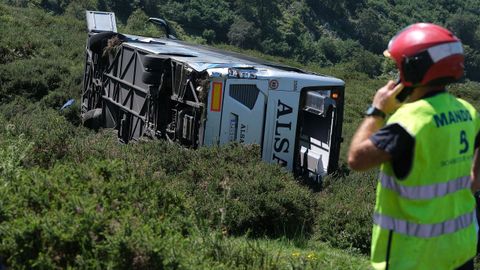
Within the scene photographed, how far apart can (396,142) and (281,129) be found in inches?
277

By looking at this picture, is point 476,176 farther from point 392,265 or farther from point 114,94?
point 114,94

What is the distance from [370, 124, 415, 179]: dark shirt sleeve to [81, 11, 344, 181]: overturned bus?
6392 millimetres

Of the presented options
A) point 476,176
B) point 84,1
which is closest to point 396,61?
point 476,176

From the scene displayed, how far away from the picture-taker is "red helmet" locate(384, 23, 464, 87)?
3.14 metres

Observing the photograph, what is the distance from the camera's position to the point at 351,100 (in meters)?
26.3

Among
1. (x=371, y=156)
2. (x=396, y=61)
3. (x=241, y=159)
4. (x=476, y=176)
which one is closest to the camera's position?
(x=371, y=156)

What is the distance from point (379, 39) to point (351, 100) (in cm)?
6308

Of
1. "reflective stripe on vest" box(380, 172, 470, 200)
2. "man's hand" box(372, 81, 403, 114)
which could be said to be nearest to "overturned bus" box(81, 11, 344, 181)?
"man's hand" box(372, 81, 403, 114)

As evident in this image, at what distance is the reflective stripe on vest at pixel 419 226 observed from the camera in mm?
3115

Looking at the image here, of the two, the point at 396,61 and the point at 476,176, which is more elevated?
the point at 396,61

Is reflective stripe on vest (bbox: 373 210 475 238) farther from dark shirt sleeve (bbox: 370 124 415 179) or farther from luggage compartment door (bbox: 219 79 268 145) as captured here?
luggage compartment door (bbox: 219 79 268 145)

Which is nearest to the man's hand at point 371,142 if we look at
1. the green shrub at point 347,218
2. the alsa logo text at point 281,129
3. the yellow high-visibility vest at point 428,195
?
the yellow high-visibility vest at point 428,195

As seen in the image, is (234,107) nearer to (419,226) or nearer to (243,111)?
(243,111)

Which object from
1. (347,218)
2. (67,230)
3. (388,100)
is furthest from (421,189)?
(347,218)
